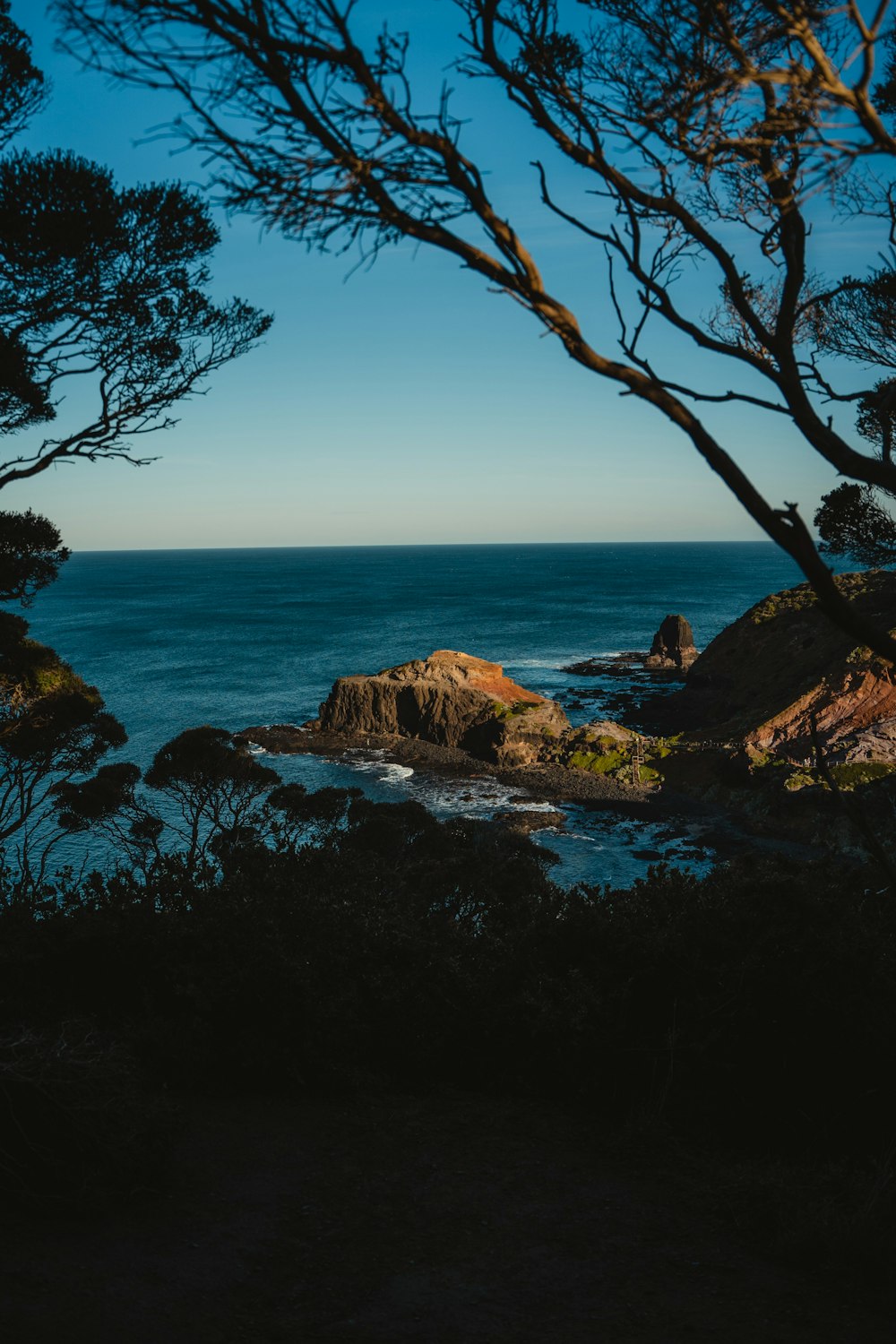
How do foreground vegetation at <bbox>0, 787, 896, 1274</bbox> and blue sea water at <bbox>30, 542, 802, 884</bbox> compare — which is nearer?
foreground vegetation at <bbox>0, 787, 896, 1274</bbox>

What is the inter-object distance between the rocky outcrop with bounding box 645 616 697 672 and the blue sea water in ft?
28.3

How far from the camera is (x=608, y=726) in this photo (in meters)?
47.3

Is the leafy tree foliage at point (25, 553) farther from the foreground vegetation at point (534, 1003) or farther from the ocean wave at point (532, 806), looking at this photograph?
the ocean wave at point (532, 806)

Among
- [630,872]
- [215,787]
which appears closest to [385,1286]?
[215,787]

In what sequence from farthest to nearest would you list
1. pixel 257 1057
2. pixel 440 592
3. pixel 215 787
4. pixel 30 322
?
1. pixel 440 592
2. pixel 215 787
3. pixel 30 322
4. pixel 257 1057

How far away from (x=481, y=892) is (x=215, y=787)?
39.4ft

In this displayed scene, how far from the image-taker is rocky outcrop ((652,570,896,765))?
122ft

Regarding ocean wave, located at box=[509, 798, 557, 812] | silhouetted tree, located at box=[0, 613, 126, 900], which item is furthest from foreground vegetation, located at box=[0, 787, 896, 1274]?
ocean wave, located at box=[509, 798, 557, 812]

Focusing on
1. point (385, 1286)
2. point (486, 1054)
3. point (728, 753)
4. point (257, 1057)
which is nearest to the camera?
point (385, 1286)

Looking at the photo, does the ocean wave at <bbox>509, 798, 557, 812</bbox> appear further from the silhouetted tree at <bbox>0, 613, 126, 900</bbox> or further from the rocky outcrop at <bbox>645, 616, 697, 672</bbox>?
Result: the rocky outcrop at <bbox>645, 616, 697, 672</bbox>

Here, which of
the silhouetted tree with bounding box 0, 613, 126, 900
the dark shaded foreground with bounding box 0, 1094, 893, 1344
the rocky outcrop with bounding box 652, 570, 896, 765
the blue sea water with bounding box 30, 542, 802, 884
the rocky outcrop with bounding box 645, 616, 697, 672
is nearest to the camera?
the dark shaded foreground with bounding box 0, 1094, 893, 1344

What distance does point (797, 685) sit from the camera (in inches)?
1747

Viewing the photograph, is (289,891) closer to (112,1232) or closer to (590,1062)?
(590,1062)

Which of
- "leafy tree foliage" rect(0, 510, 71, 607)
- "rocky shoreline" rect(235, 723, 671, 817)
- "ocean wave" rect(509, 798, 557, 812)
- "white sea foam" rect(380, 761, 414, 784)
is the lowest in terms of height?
"ocean wave" rect(509, 798, 557, 812)
